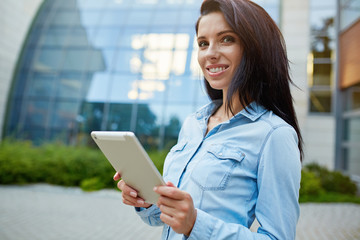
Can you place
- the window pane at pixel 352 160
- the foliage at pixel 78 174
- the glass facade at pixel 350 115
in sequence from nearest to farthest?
1. the foliage at pixel 78 174
2. the glass facade at pixel 350 115
3. the window pane at pixel 352 160

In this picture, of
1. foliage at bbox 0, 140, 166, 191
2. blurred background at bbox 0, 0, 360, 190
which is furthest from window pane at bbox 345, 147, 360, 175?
foliage at bbox 0, 140, 166, 191

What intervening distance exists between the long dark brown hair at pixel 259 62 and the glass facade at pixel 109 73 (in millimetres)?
12697

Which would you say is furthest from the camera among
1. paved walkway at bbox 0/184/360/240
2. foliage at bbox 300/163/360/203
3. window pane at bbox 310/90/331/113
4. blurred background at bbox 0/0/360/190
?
blurred background at bbox 0/0/360/190

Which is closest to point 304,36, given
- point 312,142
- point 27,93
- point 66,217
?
point 312,142

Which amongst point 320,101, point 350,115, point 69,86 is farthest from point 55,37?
point 350,115

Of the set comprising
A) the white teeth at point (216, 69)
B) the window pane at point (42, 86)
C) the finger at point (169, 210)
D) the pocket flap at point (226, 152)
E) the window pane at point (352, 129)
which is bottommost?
the window pane at point (352, 129)

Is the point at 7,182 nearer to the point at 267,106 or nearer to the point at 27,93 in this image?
the point at 27,93

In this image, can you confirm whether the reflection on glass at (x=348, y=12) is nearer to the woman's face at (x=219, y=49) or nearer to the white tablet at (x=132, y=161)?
the woman's face at (x=219, y=49)

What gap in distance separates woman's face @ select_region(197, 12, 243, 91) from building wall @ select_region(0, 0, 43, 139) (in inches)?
652

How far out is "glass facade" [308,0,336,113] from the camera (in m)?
13.6

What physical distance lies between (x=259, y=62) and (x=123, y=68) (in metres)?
14.6

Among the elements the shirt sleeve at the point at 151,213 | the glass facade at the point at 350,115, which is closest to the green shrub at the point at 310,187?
the glass facade at the point at 350,115

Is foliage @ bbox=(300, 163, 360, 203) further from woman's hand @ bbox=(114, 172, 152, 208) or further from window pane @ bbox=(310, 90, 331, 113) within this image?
woman's hand @ bbox=(114, 172, 152, 208)

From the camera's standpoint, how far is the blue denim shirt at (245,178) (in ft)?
3.61
